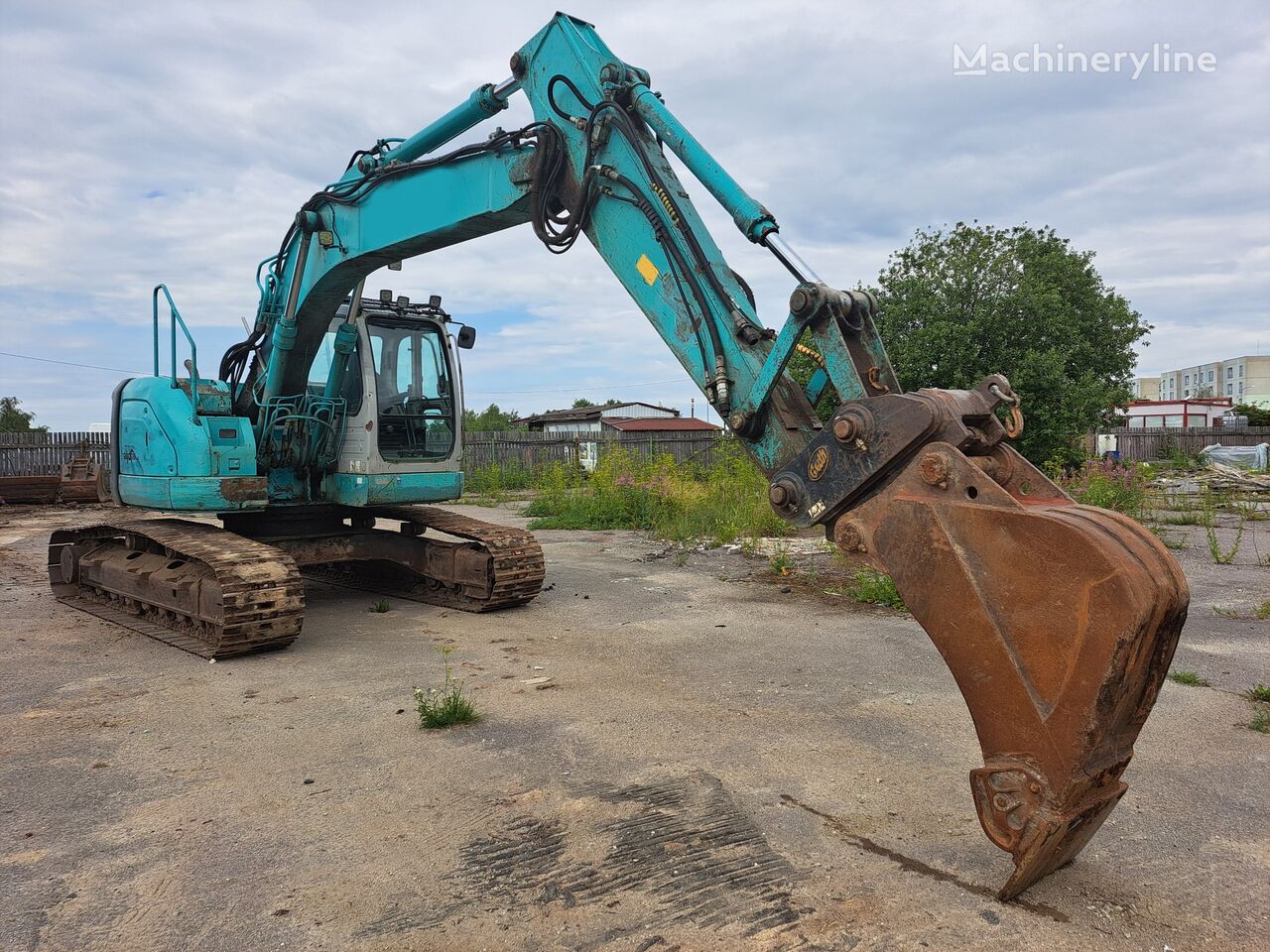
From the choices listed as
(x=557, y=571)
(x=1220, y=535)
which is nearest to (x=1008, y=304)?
(x=1220, y=535)

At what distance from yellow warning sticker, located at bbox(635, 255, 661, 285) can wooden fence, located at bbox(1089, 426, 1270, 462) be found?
112 feet

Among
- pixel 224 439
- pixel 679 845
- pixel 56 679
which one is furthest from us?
pixel 224 439

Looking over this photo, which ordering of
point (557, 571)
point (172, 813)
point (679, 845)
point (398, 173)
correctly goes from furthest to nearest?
point (557, 571) → point (398, 173) → point (172, 813) → point (679, 845)

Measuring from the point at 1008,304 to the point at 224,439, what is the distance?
52.8 ft

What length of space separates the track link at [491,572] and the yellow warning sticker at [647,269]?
3.58m

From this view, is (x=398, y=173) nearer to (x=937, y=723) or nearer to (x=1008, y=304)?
(x=937, y=723)

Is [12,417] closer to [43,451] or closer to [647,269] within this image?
[43,451]

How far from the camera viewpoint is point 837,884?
2.99 metres

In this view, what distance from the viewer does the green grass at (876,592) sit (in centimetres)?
775

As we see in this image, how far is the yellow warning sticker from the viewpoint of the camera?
4.47 meters

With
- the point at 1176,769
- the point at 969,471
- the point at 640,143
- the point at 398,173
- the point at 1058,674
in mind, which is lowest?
the point at 1176,769

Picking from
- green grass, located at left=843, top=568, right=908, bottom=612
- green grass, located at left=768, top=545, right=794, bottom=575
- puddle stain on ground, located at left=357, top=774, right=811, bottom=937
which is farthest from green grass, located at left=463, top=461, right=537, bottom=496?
puddle stain on ground, located at left=357, top=774, right=811, bottom=937

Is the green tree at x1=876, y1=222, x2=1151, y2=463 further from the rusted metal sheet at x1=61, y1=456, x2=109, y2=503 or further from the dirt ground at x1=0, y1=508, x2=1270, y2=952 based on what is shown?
the rusted metal sheet at x1=61, y1=456, x2=109, y2=503

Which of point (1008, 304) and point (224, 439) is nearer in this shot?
point (224, 439)
